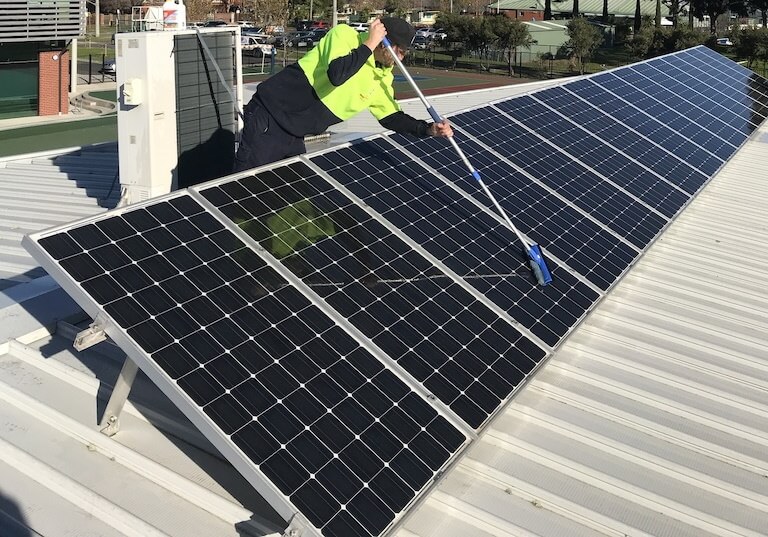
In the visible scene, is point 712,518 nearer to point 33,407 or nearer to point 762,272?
point 33,407

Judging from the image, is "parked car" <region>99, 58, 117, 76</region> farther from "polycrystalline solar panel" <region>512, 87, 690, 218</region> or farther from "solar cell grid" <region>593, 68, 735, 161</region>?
"polycrystalline solar panel" <region>512, 87, 690, 218</region>

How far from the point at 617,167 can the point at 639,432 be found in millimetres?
5954

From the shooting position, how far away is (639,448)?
6.24 meters

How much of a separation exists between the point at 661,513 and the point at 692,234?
6.81 meters

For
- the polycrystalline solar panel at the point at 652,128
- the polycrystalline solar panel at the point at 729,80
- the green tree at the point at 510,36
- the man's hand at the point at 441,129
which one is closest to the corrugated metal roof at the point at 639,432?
the man's hand at the point at 441,129

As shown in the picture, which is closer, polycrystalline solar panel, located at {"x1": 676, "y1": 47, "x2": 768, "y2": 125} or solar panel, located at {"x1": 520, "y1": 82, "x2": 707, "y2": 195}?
solar panel, located at {"x1": 520, "y1": 82, "x2": 707, "y2": 195}

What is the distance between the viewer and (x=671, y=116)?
Result: 15.8m

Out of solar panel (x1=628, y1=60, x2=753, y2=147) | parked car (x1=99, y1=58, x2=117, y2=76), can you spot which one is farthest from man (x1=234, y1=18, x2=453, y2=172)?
parked car (x1=99, y1=58, x2=117, y2=76)

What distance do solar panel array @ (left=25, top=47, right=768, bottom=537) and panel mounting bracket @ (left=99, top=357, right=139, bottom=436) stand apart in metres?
0.65

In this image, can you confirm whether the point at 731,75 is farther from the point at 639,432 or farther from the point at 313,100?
the point at 639,432

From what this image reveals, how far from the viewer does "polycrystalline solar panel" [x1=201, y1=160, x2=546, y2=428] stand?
579cm

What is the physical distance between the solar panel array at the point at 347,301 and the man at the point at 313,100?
439 millimetres

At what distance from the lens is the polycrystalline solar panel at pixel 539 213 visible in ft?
27.4

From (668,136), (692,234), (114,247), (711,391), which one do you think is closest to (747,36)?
(668,136)
